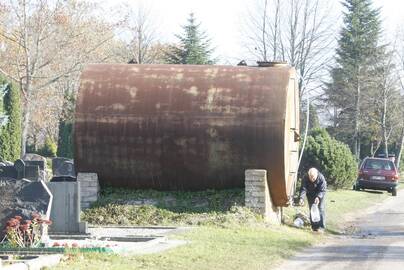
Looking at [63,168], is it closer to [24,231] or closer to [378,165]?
[24,231]

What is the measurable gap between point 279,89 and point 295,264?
6.54 m

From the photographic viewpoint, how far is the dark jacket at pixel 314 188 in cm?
1927

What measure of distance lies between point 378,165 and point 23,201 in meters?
28.1

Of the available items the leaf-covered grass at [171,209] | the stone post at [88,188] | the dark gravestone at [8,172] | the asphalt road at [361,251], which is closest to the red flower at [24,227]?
the dark gravestone at [8,172]

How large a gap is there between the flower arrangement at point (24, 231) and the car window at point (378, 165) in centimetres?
2798

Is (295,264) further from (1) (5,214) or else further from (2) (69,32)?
(2) (69,32)

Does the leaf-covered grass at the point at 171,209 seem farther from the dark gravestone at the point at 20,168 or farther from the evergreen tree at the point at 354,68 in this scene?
the evergreen tree at the point at 354,68

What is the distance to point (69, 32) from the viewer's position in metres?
37.6

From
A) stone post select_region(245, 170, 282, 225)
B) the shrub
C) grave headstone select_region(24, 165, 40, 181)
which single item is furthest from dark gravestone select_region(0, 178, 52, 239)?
the shrub

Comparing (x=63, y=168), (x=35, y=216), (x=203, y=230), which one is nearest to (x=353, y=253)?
(x=203, y=230)

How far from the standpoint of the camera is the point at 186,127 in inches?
720

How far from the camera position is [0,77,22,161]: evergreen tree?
3991cm

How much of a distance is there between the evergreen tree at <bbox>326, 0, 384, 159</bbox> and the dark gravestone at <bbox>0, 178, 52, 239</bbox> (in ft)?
166

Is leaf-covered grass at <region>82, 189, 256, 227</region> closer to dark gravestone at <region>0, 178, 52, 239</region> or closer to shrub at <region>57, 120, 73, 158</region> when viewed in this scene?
dark gravestone at <region>0, 178, 52, 239</region>
